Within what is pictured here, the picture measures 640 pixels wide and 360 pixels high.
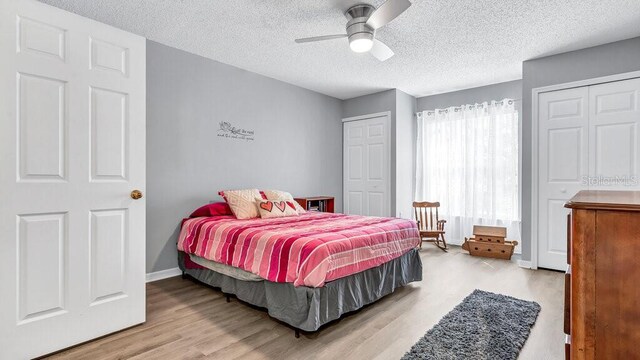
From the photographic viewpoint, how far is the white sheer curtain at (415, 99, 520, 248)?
15.3 feet

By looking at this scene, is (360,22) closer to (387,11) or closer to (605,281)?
(387,11)

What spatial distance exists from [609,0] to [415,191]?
3.54m

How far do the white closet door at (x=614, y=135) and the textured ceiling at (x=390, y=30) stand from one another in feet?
1.86

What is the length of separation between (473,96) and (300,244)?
13.9 ft

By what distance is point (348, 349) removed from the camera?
2.03m

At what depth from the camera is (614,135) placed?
3385 mm

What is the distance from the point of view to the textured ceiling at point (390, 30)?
2.67 meters

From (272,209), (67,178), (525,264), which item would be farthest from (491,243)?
(67,178)

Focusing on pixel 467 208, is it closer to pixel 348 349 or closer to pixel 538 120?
pixel 538 120

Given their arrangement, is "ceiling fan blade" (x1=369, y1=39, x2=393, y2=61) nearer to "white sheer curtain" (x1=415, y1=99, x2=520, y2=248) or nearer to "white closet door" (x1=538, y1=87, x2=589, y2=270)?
"white closet door" (x1=538, y1=87, x2=589, y2=270)

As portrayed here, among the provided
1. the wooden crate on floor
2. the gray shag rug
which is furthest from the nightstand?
the gray shag rug

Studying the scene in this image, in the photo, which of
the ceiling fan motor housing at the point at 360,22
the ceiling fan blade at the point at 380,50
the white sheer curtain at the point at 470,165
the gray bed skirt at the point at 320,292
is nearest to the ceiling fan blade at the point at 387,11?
the ceiling fan motor housing at the point at 360,22

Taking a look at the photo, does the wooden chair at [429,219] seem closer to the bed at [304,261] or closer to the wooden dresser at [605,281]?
the bed at [304,261]

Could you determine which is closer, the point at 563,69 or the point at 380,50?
the point at 380,50
